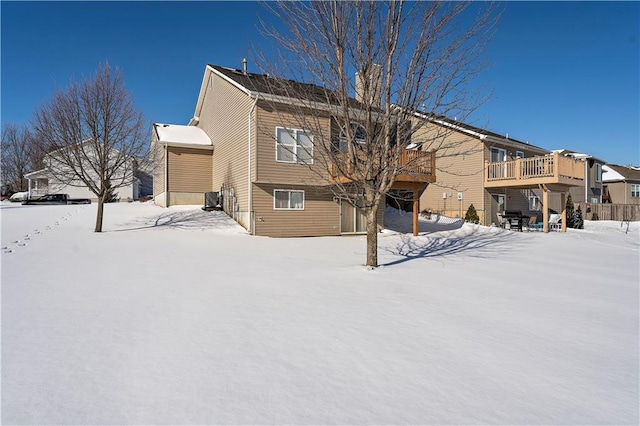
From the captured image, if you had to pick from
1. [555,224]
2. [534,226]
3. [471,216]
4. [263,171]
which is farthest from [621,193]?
[263,171]

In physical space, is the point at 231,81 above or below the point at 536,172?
above

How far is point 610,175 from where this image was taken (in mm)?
36750

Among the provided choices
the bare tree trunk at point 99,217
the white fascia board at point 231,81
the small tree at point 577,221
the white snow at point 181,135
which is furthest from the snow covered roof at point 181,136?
the small tree at point 577,221

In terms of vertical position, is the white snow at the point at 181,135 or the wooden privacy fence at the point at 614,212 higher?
the white snow at the point at 181,135

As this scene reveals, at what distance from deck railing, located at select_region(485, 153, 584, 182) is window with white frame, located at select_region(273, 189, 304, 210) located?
38.7ft

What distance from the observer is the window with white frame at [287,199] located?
14.9 meters

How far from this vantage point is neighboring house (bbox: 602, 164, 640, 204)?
3588 centimetres

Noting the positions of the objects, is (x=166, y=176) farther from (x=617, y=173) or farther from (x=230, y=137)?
(x=617, y=173)

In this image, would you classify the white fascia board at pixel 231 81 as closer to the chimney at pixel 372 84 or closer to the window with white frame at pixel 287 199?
the window with white frame at pixel 287 199

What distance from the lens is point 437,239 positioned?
14547 mm

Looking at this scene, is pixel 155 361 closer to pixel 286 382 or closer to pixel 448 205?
pixel 286 382

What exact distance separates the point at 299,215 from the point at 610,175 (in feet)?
123

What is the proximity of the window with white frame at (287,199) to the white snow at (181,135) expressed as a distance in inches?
295

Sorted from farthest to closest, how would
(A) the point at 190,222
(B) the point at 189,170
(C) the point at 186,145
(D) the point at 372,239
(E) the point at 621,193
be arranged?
(E) the point at 621,193 → (B) the point at 189,170 → (C) the point at 186,145 → (A) the point at 190,222 → (D) the point at 372,239
